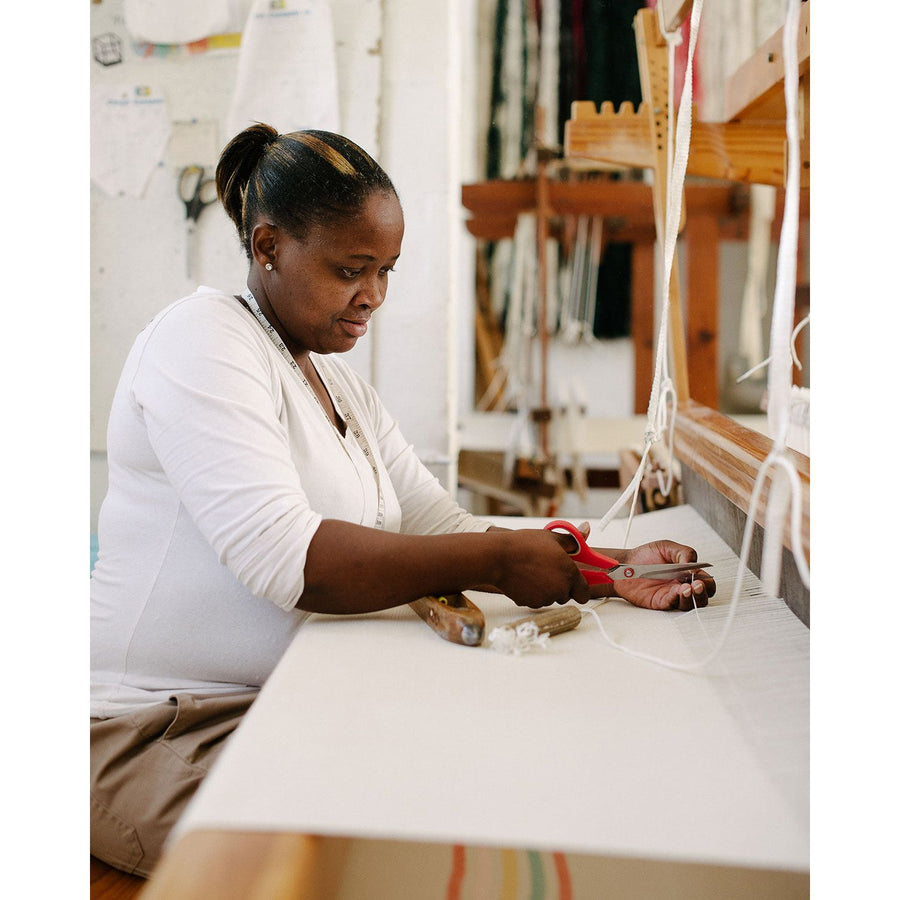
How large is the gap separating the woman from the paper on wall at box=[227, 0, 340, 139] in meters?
1.34

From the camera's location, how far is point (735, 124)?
1.89m

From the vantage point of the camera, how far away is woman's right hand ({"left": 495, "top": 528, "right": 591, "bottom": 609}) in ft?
3.38

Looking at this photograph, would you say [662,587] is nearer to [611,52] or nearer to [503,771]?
[503,771]

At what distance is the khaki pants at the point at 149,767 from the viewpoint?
990 mm

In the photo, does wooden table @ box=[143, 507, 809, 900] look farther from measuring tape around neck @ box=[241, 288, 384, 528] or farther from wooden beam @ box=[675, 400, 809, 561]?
measuring tape around neck @ box=[241, 288, 384, 528]

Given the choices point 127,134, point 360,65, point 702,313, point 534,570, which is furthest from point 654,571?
point 702,313

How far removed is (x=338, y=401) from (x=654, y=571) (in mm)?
538

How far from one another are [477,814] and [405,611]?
1.62 feet

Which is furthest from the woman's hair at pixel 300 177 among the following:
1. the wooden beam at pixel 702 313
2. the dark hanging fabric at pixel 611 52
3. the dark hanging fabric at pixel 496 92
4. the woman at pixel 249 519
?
the dark hanging fabric at pixel 496 92

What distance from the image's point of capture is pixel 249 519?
37.6 inches

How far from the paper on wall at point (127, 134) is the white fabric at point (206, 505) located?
166 cm
